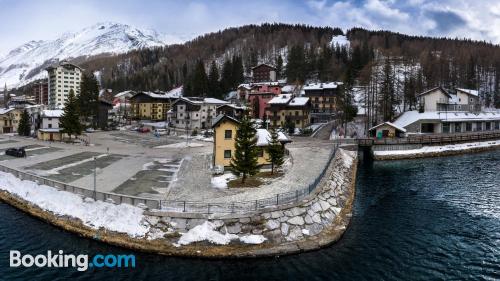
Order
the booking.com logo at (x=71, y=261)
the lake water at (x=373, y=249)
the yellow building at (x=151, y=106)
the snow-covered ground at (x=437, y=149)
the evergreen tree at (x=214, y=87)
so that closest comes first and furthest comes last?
the lake water at (x=373, y=249) < the booking.com logo at (x=71, y=261) < the snow-covered ground at (x=437, y=149) < the yellow building at (x=151, y=106) < the evergreen tree at (x=214, y=87)

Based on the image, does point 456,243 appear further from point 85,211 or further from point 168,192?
point 85,211

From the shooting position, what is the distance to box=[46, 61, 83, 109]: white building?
151 m

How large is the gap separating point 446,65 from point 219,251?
397 ft

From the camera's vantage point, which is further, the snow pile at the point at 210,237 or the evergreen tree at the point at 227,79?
the evergreen tree at the point at 227,79

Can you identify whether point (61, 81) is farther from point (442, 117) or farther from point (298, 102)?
point (442, 117)

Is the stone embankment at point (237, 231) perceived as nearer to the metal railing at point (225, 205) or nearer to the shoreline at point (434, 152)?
the metal railing at point (225, 205)

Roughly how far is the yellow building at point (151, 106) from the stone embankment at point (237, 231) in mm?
90698

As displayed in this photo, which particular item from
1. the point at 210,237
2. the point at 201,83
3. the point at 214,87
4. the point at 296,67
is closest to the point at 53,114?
the point at 201,83

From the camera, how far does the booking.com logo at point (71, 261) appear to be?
21.4 m

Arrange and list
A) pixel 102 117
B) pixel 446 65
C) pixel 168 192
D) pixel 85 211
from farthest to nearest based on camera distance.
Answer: pixel 446 65 → pixel 102 117 → pixel 168 192 → pixel 85 211

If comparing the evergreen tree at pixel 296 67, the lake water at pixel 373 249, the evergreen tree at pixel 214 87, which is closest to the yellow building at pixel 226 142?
the lake water at pixel 373 249

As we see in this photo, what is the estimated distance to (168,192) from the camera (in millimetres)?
30625

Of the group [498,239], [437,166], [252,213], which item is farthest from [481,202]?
[252,213]

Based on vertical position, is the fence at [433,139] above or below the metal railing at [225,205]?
above
